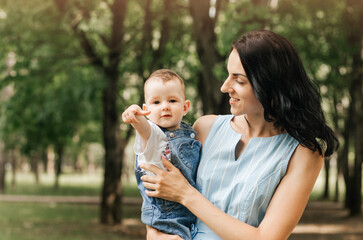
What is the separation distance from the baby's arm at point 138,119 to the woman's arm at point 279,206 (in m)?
0.39

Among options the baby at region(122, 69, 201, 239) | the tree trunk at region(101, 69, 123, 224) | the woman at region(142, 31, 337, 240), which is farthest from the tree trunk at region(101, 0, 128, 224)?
the woman at region(142, 31, 337, 240)

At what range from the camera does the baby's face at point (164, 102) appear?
9.18 ft

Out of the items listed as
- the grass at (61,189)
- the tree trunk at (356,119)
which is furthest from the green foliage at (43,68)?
the grass at (61,189)

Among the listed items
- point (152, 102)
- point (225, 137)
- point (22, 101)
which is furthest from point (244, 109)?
point (22, 101)

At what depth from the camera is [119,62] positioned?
48.5 feet

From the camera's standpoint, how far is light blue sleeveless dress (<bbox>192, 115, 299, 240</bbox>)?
255cm

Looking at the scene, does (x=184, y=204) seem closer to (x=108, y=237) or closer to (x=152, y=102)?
(x=152, y=102)

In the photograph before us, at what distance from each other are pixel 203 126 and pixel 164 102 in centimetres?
41

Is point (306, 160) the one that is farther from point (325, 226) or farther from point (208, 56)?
point (325, 226)

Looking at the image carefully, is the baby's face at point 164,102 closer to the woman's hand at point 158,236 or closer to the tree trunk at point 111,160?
the woman's hand at point 158,236

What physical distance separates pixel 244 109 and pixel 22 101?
12869 mm

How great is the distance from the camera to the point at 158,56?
1544cm

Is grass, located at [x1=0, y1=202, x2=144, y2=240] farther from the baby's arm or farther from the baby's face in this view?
the baby's arm

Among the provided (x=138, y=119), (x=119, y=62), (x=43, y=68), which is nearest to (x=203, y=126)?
(x=138, y=119)
